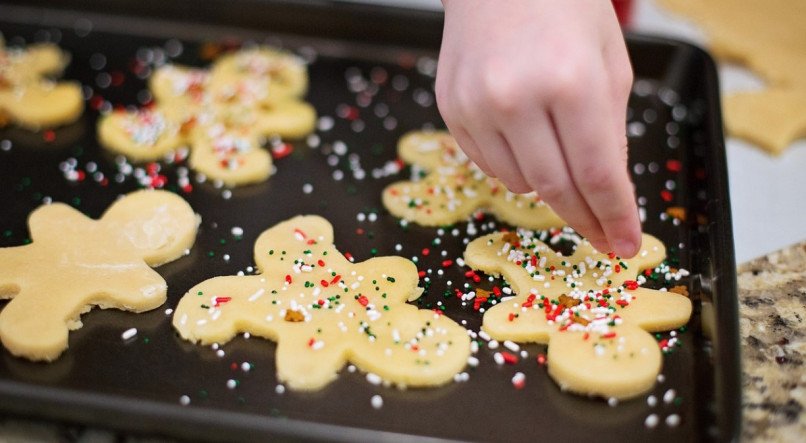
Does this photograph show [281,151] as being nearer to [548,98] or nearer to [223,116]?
[223,116]

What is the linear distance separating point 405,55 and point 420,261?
2.04ft

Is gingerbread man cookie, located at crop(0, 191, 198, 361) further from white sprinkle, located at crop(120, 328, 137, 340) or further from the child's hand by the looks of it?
the child's hand

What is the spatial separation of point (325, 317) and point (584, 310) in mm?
343

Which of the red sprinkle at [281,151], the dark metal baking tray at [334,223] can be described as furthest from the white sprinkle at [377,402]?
the red sprinkle at [281,151]

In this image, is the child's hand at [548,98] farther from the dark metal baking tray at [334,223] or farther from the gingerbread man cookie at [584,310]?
the dark metal baking tray at [334,223]

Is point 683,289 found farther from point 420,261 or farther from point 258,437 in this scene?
point 258,437

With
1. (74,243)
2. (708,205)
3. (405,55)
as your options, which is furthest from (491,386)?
(405,55)

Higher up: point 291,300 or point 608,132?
point 608,132

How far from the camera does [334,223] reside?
4.51 feet

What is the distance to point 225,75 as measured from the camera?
1711 millimetres

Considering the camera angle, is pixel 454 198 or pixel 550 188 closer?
pixel 550 188

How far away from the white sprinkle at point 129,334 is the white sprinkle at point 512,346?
0.49m

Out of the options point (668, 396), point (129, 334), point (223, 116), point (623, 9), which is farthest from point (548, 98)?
point (623, 9)

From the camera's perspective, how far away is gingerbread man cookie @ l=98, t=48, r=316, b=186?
1491 mm
